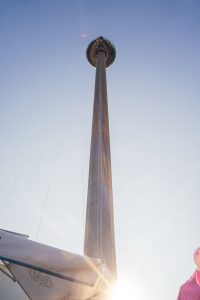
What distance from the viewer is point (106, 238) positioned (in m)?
5.57

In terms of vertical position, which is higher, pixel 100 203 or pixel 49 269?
pixel 100 203

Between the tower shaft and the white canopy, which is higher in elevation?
the tower shaft

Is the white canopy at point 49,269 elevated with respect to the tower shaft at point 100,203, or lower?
lower

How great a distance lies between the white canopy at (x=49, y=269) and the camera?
262 centimetres

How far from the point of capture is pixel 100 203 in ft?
19.9

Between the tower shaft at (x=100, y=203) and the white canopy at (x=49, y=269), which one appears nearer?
the white canopy at (x=49, y=269)

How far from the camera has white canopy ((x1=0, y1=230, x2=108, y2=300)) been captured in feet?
8.59

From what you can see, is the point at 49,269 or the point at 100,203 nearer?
the point at 49,269

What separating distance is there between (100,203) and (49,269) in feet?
11.3

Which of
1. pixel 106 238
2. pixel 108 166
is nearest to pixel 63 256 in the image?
pixel 106 238

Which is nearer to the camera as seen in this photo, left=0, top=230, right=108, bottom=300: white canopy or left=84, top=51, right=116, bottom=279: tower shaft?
left=0, top=230, right=108, bottom=300: white canopy

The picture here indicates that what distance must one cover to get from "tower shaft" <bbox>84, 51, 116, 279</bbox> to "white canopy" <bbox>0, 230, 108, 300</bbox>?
2.25m

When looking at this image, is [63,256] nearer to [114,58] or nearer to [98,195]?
[98,195]

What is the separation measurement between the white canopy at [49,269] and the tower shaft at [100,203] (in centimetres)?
225
